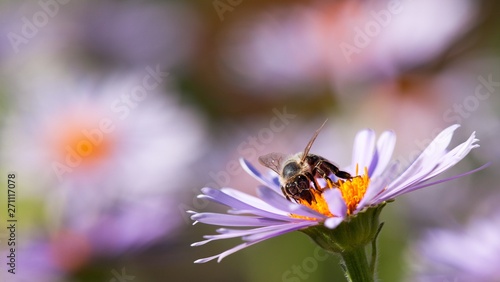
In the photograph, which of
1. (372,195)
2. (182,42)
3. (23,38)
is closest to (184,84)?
(182,42)

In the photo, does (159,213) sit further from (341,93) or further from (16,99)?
(16,99)

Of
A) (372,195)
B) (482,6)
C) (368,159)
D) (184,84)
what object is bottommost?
(372,195)
